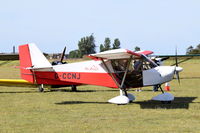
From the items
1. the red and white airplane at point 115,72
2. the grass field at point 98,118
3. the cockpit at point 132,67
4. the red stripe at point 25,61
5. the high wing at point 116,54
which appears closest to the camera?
the grass field at point 98,118

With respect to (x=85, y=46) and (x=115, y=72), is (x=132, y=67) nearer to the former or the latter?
(x=115, y=72)

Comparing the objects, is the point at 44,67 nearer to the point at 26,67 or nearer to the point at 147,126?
the point at 26,67

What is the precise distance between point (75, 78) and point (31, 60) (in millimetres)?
2558

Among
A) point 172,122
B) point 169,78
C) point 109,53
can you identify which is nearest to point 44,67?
point 109,53

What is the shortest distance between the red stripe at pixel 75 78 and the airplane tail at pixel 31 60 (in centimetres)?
40

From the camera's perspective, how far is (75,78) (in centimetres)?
1214

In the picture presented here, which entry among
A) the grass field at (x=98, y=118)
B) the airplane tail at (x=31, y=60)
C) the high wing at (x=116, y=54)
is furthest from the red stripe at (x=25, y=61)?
the high wing at (x=116, y=54)

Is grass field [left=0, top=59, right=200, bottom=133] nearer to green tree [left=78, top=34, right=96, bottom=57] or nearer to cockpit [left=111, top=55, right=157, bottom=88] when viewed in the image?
cockpit [left=111, top=55, right=157, bottom=88]

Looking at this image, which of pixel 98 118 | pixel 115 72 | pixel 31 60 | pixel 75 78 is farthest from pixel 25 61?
pixel 98 118

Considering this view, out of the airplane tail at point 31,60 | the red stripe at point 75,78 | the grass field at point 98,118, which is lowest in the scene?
the grass field at point 98,118

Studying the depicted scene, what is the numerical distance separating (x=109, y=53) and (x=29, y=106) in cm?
317

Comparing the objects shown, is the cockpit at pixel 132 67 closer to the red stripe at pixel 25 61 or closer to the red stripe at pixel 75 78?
the red stripe at pixel 75 78

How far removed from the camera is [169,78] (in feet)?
36.0

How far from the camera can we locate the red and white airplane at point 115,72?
10922mm
